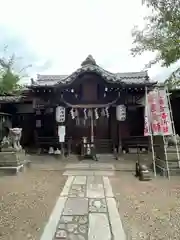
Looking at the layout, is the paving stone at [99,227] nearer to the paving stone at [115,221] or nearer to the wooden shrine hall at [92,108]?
the paving stone at [115,221]

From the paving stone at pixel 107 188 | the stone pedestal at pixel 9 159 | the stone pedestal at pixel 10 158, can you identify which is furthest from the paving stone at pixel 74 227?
the stone pedestal at pixel 9 159

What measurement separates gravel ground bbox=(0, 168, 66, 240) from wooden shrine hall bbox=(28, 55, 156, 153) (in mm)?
5181

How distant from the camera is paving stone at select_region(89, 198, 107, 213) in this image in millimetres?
5754

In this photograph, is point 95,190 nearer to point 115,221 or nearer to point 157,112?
point 115,221

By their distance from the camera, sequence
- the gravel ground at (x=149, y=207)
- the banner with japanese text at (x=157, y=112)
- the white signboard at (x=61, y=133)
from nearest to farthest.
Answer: the gravel ground at (x=149, y=207) < the banner with japanese text at (x=157, y=112) < the white signboard at (x=61, y=133)

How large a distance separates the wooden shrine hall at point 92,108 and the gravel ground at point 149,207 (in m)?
6.21

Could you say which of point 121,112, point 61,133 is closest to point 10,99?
point 61,133

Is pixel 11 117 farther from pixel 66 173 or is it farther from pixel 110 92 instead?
pixel 66 173

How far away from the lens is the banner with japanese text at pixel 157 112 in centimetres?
1062

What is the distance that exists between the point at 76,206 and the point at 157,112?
610 centimetres

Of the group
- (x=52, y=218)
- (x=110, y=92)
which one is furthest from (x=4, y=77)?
(x=52, y=218)

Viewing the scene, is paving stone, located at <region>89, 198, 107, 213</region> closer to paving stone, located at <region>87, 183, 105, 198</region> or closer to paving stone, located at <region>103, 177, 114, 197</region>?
paving stone, located at <region>87, 183, 105, 198</region>

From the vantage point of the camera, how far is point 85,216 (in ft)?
17.7

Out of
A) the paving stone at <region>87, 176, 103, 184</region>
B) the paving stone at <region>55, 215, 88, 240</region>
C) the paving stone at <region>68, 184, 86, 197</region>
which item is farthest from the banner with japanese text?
the paving stone at <region>55, 215, 88, 240</region>
